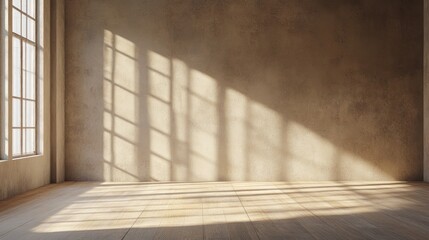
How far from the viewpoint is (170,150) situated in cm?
953

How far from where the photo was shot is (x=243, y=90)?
9.59 meters

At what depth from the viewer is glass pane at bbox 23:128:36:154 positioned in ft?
27.1

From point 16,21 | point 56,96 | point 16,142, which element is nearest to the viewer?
point 16,21

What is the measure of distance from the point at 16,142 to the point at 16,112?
0.46 meters

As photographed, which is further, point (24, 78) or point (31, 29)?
point (31, 29)

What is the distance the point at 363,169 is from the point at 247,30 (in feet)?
11.0

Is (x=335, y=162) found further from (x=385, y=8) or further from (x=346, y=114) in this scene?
(x=385, y=8)

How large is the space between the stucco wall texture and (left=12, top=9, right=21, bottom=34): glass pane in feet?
5.27

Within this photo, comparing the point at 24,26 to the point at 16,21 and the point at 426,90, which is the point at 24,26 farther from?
the point at 426,90

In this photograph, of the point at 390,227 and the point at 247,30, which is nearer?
the point at 390,227

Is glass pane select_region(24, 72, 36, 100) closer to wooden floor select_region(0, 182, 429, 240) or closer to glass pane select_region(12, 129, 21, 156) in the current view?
glass pane select_region(12, 129, 21, 156)

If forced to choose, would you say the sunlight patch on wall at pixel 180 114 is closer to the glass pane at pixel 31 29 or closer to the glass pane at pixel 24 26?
the glass pane at pixel 31 29

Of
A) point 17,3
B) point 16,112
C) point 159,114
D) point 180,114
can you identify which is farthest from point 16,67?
point 180,114

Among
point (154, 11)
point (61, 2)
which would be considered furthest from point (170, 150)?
point (61, 2)
